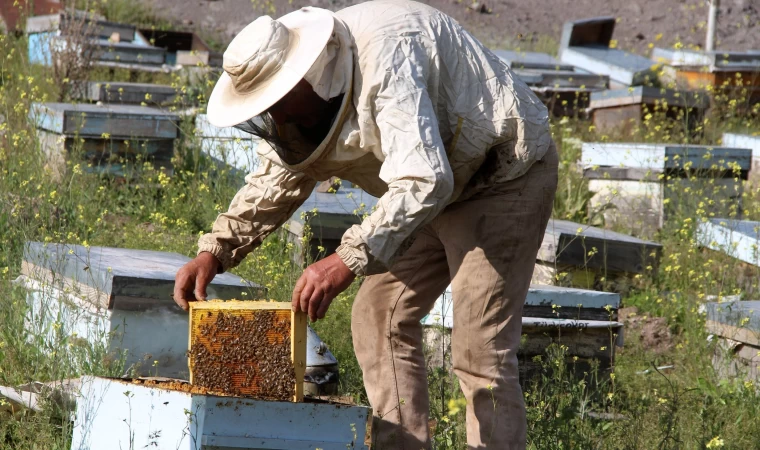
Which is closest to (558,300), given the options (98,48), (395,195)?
(395,195)

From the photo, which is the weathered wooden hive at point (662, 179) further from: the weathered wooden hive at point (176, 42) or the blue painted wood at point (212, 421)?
the weathered wooden hive at point (176, 42)

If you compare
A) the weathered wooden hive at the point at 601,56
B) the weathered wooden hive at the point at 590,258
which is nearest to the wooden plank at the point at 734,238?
the weathered wooden hive at the point at 590,258

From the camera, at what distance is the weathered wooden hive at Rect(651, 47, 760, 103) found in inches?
390

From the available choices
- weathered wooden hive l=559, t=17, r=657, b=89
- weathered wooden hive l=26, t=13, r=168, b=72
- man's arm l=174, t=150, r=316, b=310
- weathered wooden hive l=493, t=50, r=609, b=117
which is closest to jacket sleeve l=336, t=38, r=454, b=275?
man's arm l=174, t=150, r=316, b=310

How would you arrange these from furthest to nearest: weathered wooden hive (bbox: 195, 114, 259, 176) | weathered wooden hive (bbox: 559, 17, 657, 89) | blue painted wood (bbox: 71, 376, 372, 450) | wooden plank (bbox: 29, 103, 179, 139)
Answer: weathered wooden hive (bbox: 559, 17, 657, 89) < weathered wooden hive (bbox: 195, 114, 259, 176) < wooden plank (bbox: 29, 103, 179, 139) < blue painted wood (bbox: 71, 376, 372, 450)

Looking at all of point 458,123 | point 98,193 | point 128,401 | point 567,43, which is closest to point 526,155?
point 458,123

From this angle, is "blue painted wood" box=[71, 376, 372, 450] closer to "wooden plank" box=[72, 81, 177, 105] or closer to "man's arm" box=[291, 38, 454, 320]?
"man's arm" box=[291, 38, 454, 320]

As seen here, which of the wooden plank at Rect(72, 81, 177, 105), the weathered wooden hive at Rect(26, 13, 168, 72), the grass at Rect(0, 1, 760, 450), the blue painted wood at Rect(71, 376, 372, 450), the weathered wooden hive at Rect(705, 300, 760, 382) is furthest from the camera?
the weathered wooden hive at Rect(26, 13, 168, 72)

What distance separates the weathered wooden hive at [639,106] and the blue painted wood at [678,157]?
5.62 ft

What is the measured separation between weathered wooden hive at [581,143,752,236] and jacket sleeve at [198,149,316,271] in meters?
3.94

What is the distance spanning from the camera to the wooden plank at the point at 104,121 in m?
6.08

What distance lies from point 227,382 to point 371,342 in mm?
663

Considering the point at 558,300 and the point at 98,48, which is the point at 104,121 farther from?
the point at 558,300

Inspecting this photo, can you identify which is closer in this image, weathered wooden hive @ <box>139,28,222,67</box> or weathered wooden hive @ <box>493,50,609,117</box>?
weathered wooden hive @ <box>493,50,609,117</box>
